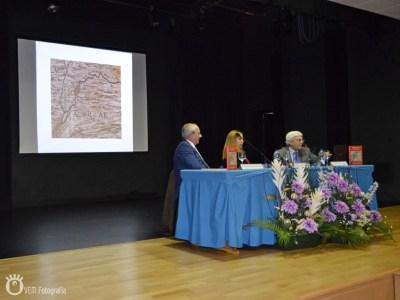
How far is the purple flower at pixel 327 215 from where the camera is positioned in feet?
11.2

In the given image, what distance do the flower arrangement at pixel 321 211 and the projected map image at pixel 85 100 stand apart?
14.9ft

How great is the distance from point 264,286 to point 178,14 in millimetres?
5276

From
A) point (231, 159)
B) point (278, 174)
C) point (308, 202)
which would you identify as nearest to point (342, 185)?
point (308, 202)

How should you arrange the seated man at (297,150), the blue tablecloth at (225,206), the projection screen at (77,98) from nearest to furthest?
the blue tablecloth at (225,206), the seated man at (297,150), the projection screen at (77,98)

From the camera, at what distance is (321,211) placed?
11.3ft

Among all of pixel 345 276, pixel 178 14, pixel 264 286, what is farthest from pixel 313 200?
pixel 178 14

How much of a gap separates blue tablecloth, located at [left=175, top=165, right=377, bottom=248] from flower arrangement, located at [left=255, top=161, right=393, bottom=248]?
0.10 meters

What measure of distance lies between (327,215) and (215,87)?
5497 mm

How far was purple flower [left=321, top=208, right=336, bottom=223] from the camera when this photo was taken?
3.41 m

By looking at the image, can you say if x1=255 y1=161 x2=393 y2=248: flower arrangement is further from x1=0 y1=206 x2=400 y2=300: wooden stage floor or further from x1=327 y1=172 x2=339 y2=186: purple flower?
x1=0 y1=206 x2=400 y2=300: wooden stage floor

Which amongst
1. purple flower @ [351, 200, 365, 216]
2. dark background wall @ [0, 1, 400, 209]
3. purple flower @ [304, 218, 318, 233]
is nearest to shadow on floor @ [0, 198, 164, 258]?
dark background wall @ [0, 1, 400, 209]

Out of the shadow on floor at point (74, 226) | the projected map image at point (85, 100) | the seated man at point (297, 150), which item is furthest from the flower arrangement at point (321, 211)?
the projected map image at point (85, 100)

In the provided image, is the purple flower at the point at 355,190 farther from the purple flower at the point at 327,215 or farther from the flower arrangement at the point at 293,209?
the flower arrangement at the point at 293,209

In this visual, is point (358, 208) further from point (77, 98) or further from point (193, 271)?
point (77, 98)
